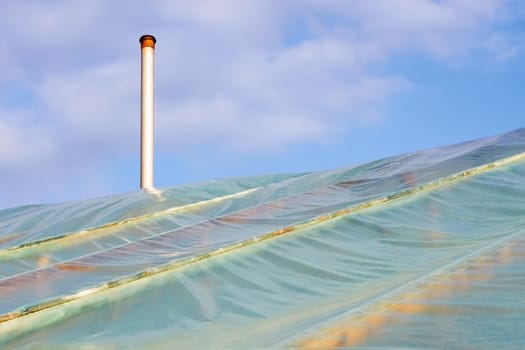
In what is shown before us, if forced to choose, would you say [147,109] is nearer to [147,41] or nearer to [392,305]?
[147,41]

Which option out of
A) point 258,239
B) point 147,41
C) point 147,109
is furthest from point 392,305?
point 147,41

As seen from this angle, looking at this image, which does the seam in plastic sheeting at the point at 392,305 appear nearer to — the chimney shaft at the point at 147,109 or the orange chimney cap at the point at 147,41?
the chimney shaft at the point at 147,109

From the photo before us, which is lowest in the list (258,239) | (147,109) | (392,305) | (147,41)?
(392,305)

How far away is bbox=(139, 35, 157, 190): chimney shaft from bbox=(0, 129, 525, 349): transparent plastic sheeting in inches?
109

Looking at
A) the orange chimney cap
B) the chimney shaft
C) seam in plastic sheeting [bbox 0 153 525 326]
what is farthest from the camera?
the orange chimney cap

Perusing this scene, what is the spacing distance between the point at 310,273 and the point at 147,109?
4714 millimetres

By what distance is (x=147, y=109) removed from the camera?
21.0 ft

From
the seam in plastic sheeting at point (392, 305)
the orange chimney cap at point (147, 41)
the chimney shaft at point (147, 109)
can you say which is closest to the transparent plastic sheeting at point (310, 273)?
the seam in plastic sheeting at point (392, 305)

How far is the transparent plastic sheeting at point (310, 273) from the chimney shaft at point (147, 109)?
2.78 metres

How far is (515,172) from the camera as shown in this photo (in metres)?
3.01

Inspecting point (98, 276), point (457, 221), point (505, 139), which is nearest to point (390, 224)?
point (457, 221)

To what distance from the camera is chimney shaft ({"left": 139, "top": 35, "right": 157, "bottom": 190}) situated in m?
6.18

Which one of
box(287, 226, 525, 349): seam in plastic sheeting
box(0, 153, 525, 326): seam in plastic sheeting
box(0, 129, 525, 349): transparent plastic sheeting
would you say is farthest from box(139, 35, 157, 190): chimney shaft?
box(287, 226, 525, 349): seam in plastic sheeting

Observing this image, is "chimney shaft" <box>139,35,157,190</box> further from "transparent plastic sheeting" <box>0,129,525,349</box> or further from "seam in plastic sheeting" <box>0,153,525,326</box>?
"seam in plastic sheeting" <box>0,153,525,326</box>
